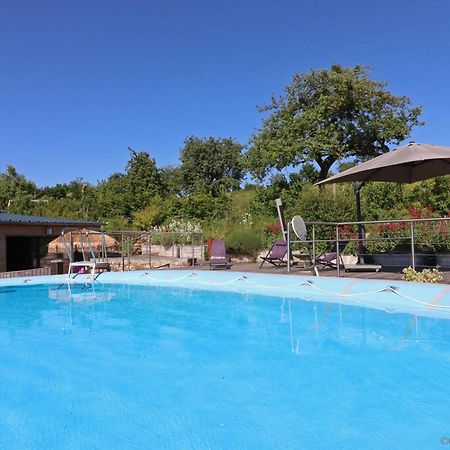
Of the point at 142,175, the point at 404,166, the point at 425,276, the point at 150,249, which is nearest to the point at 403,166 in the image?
the point at 404,166

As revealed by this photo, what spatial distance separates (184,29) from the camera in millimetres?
17203

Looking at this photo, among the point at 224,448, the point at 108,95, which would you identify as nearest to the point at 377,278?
the point at 224,448

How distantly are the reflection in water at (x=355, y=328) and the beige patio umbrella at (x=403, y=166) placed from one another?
8.50ft

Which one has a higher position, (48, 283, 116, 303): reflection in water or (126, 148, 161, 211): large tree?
(126, 148, 161, 211): large tree

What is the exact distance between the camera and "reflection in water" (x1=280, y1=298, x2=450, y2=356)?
550 centimetres

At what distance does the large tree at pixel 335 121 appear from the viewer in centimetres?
1862

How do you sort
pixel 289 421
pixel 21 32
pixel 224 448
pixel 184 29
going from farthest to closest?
pixel 184 29 → pixel 21 32 → pixel 289 421 → pixel 224 448

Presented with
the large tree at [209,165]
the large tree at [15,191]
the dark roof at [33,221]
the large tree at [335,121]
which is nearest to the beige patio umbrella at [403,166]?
the large tree at [335,121]

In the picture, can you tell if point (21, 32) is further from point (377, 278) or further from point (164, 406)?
point (164, 406)

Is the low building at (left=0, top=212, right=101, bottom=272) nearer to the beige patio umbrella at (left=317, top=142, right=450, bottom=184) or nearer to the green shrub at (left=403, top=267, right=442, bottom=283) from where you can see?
the beige patio umbrella at (left=317, top=142, right=450, bottom=184)

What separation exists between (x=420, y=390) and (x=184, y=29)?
16.5 meters

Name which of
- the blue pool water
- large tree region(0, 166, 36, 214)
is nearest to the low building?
the blue pool water

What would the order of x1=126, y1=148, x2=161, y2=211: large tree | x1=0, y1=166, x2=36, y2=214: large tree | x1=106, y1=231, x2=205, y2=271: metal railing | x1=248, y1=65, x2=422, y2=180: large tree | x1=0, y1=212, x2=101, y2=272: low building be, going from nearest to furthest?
x1=106, y1=231, x2=205, y2=271: metal railing
x1=0, y1=212, x2=101, y2=272: low building
x1=248, y1=65, x2=422, y2=180: large tree
x1=0, y1=166, x2=36, y2=214: large tree
x1=126, y1=148, x2=161, y2=211: large tree

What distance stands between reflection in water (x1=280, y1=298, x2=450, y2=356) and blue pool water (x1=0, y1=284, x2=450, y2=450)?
25 millimetres
